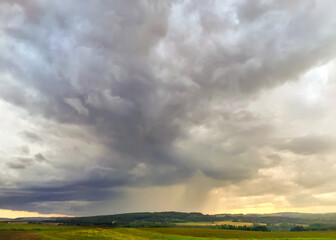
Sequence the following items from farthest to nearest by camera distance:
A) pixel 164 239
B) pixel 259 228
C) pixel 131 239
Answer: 1. pixel 259 228
2. pixel 164 239
3. pixel 131 239

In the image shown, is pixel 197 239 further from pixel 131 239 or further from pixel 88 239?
pixel 88 239

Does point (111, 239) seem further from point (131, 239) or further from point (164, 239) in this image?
point (164, 239)

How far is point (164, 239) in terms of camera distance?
92000 millimetres

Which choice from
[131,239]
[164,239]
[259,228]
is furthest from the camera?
[259,228]

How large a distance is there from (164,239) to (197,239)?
38.9 ft

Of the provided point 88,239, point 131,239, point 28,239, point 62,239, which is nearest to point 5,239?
point 28,239

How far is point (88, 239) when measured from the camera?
89188mm

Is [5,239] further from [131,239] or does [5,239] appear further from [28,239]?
[131,239]

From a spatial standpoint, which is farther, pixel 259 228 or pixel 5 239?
pixel 259 228

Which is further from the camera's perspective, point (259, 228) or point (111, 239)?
point (259, 228)

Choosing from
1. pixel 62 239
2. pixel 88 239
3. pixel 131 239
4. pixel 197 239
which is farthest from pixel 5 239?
pixel 197 239

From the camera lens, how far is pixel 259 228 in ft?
566

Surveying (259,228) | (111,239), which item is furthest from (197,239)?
(259,228)

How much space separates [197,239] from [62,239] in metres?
47.4
